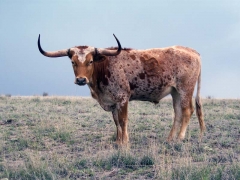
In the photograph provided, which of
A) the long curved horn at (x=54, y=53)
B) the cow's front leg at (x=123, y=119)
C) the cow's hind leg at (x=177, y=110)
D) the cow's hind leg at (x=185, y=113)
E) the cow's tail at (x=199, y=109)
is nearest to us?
the cow's front leg at (x=123, y=119)

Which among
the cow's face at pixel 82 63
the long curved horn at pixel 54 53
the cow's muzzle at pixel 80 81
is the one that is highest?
the long curved horn at pixel 54 53

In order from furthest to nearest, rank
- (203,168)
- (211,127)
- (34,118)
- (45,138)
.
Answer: (34,118) < (211,127) < (45,138) < (203,168)

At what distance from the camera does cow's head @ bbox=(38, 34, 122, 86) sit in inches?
383

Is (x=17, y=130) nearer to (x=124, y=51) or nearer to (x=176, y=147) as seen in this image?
(x=124, y=51)

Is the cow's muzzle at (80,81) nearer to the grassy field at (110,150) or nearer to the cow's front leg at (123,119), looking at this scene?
the cow's front leg at (123,119)

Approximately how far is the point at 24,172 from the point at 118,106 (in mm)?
3800

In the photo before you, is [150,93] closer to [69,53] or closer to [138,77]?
[138,77]

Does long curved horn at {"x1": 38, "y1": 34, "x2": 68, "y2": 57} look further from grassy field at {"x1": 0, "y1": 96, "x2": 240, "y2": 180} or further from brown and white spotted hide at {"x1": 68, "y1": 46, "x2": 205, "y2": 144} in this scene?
grassy field at {"x1": 0, "y1": 96, "x2": 240, "y2": 180}

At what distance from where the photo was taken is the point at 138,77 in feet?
34.6

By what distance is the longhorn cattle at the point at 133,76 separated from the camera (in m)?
10.1

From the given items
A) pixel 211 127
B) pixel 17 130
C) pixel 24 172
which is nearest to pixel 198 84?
pixel 211 127

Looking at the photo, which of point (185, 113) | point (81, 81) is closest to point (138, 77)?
point (81, 81)

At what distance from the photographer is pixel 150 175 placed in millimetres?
6898

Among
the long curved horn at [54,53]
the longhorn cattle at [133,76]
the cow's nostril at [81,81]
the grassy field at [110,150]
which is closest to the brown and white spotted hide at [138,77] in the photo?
the longhorn cattle at [133,76]
